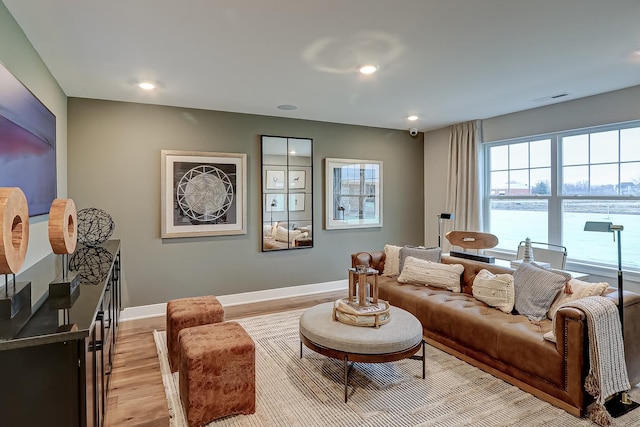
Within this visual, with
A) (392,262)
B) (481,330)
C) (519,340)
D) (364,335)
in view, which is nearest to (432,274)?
(392,262)

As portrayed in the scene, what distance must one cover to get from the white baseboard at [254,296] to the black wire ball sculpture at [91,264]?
1.24 m

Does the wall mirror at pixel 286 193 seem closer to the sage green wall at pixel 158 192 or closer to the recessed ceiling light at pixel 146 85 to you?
the sage green wall at pixel 158 192

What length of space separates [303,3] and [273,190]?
2989 millimetres

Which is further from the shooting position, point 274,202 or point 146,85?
point 274,202

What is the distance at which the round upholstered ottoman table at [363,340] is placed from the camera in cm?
238

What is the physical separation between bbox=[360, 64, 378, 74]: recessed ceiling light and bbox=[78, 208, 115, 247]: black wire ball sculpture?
2700mm

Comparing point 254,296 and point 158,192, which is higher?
point 158,192

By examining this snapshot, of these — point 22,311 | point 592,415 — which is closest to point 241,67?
point 22,311

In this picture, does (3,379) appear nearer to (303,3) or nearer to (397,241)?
(303,3)

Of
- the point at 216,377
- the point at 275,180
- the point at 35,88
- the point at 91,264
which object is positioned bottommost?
the point at 216,377

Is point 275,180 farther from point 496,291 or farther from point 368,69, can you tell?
point 496,291

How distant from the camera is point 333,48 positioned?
266cm

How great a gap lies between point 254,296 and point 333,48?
10.8ft

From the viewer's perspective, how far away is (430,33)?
242 centimetres
